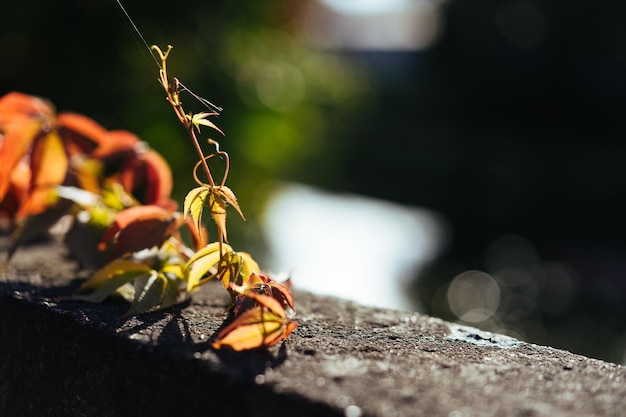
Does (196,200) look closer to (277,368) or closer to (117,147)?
(277,368)

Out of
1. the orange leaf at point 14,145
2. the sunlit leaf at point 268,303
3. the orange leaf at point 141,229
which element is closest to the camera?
the sunlit leaf at point 268,303

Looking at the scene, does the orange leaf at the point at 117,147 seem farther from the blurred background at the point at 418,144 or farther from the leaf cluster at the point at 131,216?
the blurred background at the point at 418,144

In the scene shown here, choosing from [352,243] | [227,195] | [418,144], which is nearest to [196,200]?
[227,195]

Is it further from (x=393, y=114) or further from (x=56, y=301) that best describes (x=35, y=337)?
(x=393, y=114)

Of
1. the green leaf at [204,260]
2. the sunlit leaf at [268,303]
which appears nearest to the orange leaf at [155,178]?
the green leaf at [204,260]

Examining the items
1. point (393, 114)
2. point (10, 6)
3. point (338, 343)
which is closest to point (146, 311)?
point (338, 343)

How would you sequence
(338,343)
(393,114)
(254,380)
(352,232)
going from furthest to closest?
(393,114)
(352,232)
(338,343)
(254,380)
